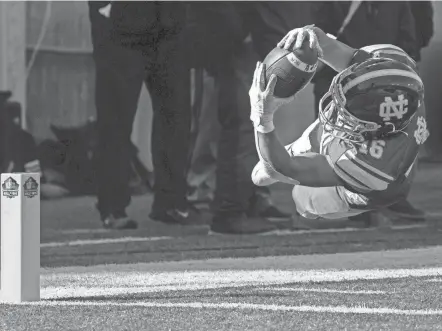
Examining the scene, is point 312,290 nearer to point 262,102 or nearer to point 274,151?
point 274,151

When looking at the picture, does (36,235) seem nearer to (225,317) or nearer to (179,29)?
(225,317)

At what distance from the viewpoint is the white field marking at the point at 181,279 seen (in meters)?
9.56

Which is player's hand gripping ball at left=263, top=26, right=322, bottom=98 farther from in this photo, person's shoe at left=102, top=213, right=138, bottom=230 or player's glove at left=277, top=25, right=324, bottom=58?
person's shoe at left=102, top=213, right=138, bottom=230

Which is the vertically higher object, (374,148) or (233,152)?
(374,148)

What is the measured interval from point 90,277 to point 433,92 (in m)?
5.73

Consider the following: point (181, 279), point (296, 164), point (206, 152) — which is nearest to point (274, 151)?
point (296, 164)

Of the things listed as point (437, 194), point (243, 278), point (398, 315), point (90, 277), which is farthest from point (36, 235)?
point (437, 194)

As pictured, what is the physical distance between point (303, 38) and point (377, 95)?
39cm

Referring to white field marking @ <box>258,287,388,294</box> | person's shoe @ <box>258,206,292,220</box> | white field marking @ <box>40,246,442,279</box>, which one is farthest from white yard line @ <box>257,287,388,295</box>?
person's shoe @ <box>258,206,292,220</box>

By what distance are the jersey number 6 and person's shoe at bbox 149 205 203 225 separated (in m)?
8.86

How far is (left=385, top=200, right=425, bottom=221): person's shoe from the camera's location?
1395 cm

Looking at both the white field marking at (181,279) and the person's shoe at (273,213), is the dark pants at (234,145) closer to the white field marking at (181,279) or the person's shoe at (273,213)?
the person's shoe at (273,213)

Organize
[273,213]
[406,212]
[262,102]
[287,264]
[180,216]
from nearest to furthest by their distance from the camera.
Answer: [262,102] → [287,264] → [180,216] → [273,213] → [406,212]

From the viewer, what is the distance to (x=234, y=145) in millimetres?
13078
